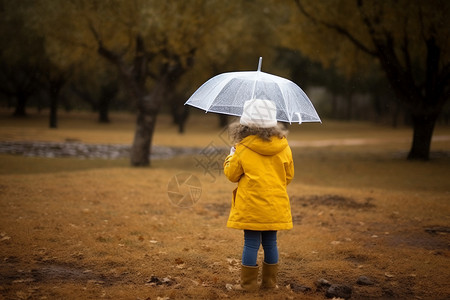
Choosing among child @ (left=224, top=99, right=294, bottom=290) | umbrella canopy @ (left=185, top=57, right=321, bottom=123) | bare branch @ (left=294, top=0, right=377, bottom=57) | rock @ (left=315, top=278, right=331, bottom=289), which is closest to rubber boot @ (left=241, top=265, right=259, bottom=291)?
child @ (left=224, top=99, right=294, bottom=290)

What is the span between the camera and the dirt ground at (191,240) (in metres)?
4.08

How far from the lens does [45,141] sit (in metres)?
22.2

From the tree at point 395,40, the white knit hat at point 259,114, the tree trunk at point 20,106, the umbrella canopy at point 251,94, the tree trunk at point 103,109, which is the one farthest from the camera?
the tree trunk at point 103,109

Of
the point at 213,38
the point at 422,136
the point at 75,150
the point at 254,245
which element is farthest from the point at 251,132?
Answer: the point at 75,150

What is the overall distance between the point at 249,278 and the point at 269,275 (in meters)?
0.22

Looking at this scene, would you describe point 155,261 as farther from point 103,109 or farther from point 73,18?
point 103,109

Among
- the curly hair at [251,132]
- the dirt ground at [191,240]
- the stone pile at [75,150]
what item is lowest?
the stone pile at [75,150]

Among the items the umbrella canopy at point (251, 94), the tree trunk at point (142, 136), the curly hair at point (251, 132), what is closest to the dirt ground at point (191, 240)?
the curly hair at point (251, 132)

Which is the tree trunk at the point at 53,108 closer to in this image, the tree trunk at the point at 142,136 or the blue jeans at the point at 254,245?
the tree trunk at the point at 142,136

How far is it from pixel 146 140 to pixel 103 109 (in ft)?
93.9

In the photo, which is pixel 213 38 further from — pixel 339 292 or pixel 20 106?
pixel 20 106

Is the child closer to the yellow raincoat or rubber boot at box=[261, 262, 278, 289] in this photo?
the yellow raincoat

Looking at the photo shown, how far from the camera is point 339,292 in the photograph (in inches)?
154

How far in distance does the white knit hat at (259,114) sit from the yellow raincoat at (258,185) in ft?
0.42
